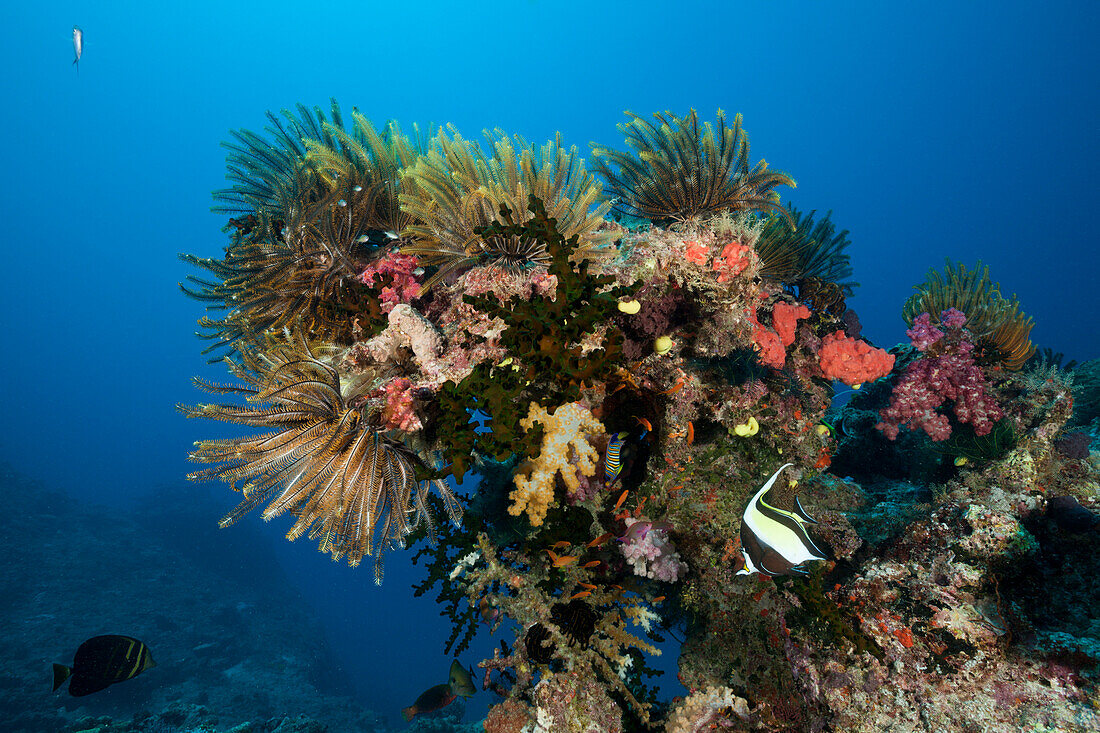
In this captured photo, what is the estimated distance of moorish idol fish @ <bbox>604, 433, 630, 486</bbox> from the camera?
4156 mm

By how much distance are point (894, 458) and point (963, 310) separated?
98.9 inches

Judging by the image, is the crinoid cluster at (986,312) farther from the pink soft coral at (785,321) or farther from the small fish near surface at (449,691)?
the small fish near surface at (449,691)

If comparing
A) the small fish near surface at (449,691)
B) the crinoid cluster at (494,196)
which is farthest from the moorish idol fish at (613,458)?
the small fish near surface at (449,691)

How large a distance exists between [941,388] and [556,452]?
5656mm

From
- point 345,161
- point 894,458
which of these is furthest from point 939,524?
point 345,161

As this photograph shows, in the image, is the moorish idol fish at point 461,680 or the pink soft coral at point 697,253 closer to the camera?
the pink soft coral at point 697,253

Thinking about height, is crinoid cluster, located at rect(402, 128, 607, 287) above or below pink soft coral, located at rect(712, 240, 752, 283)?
above

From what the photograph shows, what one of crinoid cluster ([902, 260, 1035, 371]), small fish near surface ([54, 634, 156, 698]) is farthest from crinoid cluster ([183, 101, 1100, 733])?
A: small fish near surface ([54, 634, 156, 698])

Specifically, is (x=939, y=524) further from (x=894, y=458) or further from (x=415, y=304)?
(x=415, y=304)

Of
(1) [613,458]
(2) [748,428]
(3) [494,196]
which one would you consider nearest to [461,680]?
(1) [613,458]

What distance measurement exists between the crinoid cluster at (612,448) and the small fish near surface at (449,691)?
225 centimetres

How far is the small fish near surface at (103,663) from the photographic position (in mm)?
7148

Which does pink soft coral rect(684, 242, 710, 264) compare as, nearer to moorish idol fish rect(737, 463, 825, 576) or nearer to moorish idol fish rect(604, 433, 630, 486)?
moorish idol fish rect(604, 433, 630, 486)

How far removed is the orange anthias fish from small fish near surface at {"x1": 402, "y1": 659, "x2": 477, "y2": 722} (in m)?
3.32
